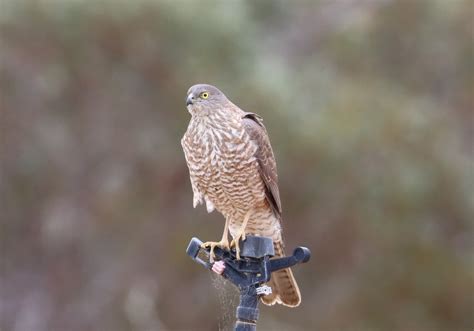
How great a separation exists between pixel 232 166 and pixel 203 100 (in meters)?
0.36

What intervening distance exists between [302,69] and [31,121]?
3.41 metres

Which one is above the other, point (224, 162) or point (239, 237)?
point (224, 162)

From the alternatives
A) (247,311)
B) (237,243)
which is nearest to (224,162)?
(237,243)

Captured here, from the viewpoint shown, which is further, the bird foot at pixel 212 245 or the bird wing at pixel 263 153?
the bird wing at pixel 263 153

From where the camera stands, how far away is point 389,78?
34.5ft

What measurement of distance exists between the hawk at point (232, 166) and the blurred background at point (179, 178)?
12.8 feet

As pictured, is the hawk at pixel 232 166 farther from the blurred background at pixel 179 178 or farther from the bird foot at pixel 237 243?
the blurred background at pixel 179 178

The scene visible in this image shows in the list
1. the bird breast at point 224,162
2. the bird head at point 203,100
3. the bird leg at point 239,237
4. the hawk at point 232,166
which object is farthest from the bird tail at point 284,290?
the bird head at point 203,100

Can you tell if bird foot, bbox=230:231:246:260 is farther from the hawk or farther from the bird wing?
the bird wing

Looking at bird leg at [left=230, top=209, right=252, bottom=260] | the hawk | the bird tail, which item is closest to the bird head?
the hawk

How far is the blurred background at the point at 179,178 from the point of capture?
7836mm

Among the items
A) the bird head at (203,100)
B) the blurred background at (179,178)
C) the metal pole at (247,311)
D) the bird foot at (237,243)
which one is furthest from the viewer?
the blurred background at (179,178)

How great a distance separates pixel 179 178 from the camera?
336 inches

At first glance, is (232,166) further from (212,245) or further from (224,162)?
(212,245)
